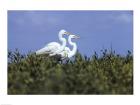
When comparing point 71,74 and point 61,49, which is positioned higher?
point 61,49

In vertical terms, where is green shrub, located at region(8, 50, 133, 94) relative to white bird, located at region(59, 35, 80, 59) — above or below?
below

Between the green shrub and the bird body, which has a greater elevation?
the bird body

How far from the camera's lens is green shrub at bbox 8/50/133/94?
214 inches

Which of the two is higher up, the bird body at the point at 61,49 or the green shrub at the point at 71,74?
the bird body at the point at 61,49

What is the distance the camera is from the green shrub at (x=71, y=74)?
5.44 meters

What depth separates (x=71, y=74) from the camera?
5.47m

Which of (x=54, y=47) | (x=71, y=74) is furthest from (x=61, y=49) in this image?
(x=71, y=74)

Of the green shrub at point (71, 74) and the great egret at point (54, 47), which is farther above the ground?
the great egret at point (54, 47)

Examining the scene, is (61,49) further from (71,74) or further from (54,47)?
(71,74)

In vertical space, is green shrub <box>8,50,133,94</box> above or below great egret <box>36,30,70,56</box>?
below

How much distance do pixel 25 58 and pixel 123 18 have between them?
2.42 ft

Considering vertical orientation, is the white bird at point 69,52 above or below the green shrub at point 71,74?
above
